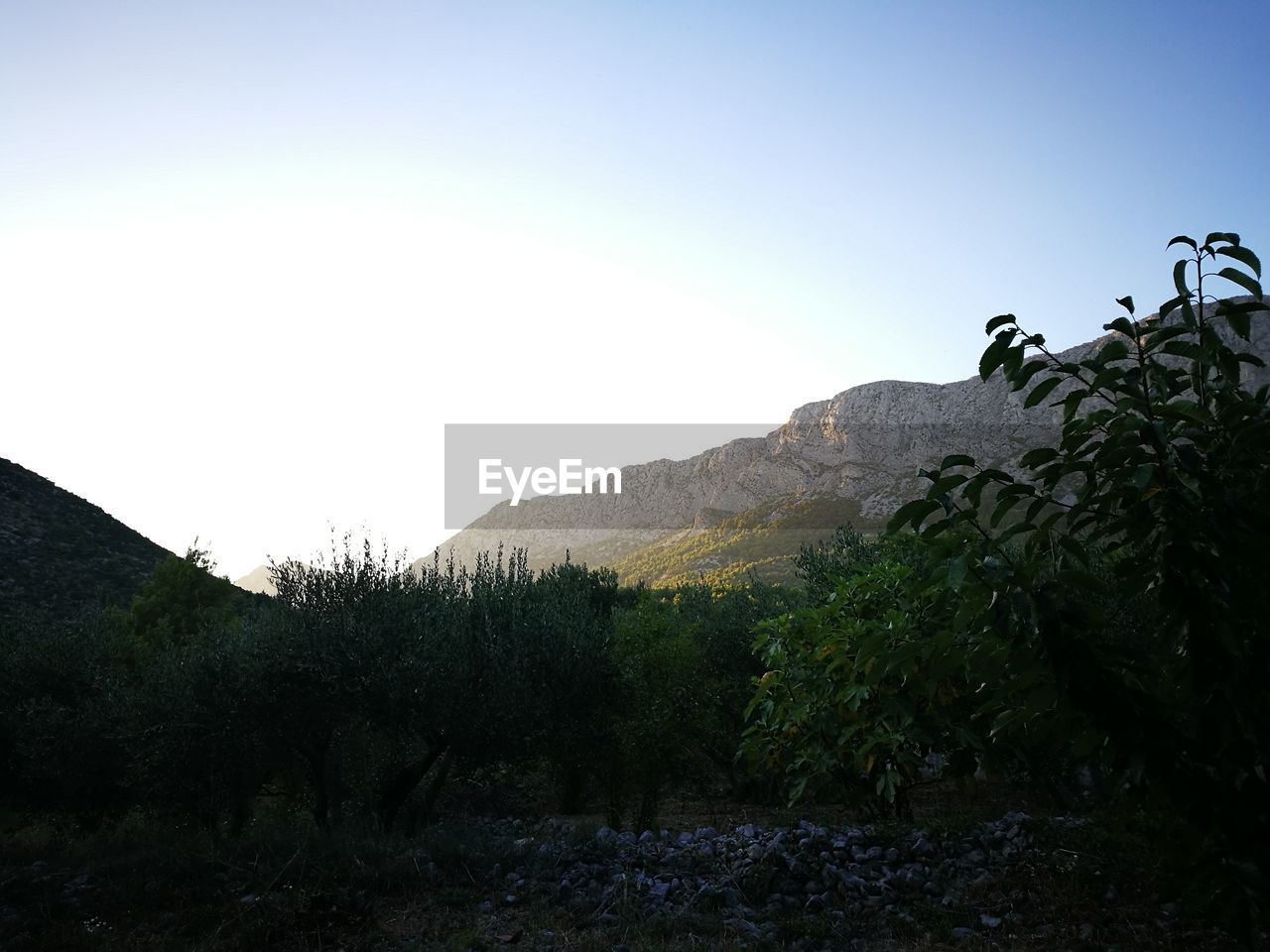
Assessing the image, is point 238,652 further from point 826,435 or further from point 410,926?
point 826,435

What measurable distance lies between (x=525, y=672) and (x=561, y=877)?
17.1ft

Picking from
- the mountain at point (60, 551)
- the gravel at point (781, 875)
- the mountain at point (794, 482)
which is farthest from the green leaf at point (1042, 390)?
the mountain at point (794, 482)

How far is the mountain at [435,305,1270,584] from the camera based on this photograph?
111750mm

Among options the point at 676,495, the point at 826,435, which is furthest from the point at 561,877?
the point at 676,495

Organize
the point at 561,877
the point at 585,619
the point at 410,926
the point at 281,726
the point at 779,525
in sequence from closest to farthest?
the point at 410,926 < the point at 561,877 < the point at 281,726 < the point at 585,619 < the point at 779,525

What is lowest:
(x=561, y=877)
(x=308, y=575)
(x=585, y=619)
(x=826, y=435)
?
(x=561, y=877)

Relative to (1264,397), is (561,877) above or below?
below

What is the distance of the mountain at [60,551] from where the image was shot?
34812 mm

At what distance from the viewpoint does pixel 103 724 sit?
14.7m

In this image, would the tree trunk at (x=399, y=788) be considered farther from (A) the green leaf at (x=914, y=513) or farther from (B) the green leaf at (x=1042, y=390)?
(B) the green leaf at (x=1042, y=390)

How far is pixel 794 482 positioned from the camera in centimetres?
14300

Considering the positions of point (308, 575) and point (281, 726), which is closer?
point (281, 726)

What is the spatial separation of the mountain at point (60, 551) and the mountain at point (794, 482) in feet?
152

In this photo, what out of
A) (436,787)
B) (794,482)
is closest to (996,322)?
(436,787)
